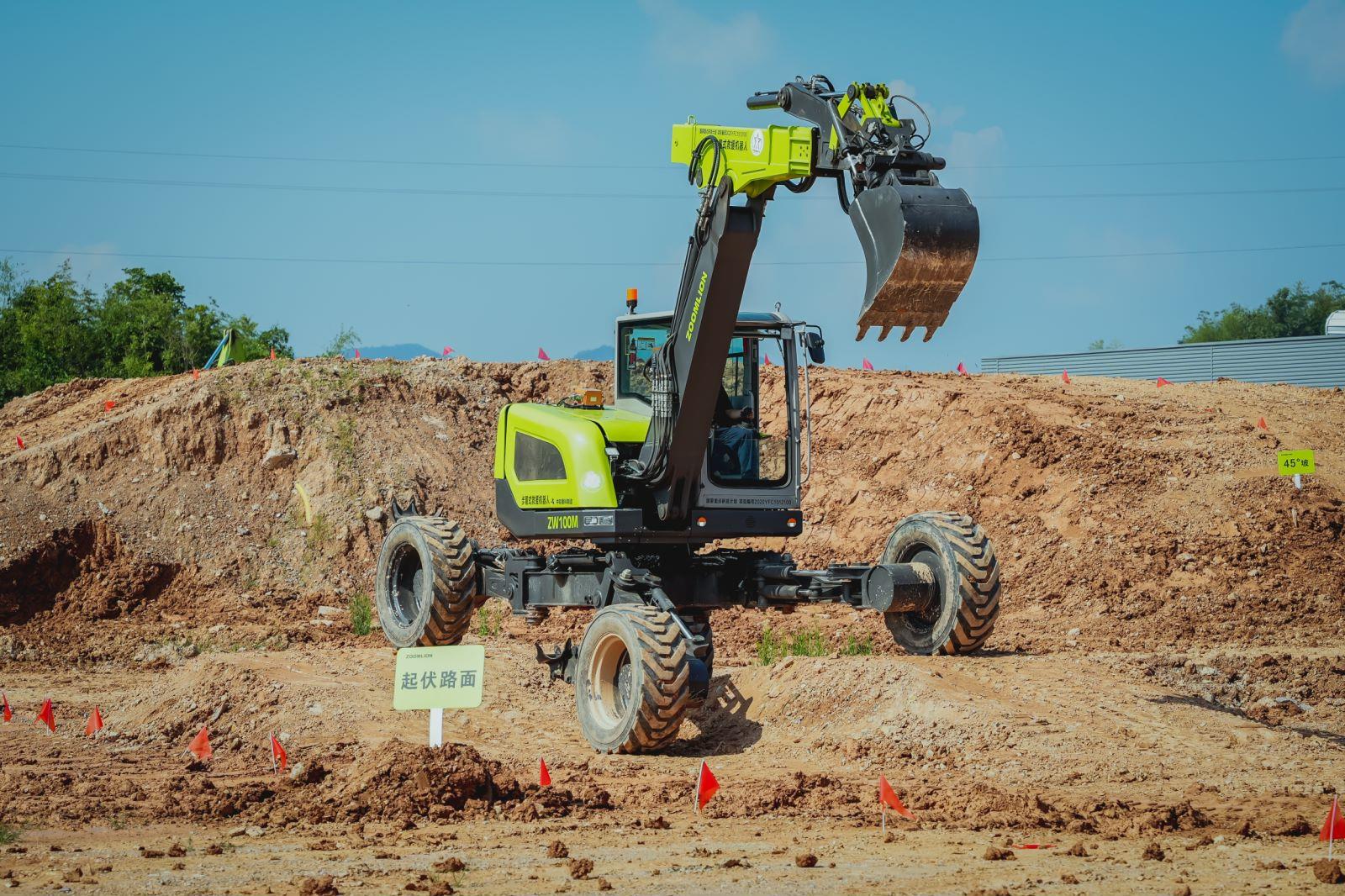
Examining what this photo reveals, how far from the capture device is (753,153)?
10.3m

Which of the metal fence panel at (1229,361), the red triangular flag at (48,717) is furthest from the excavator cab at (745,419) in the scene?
the metal fence panel at (1229,361)

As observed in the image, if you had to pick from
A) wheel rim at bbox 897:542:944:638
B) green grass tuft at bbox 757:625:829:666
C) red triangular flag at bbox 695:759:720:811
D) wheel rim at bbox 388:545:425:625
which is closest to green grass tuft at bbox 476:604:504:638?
wheel rim at bbox 388:545:425:625

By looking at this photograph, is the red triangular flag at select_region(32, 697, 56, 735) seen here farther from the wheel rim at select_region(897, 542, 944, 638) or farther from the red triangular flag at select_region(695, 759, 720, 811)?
the wheel rim at select_region(897, 542, 944, 638)

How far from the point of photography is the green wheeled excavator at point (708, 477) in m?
9.47

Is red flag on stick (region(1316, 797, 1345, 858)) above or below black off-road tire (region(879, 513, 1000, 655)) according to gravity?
below

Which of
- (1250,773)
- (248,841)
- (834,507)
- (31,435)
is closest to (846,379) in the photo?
(834,507)

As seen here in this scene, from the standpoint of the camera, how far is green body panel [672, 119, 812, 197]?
33.0 feet

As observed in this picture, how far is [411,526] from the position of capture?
13.8 meters

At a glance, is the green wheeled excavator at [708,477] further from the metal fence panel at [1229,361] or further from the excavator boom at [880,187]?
the metal fence panel at [1229,361]

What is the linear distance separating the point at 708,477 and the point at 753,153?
283 centimetres

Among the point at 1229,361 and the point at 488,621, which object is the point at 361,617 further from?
the point at 1229,361

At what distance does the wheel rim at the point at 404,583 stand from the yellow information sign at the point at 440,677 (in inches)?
195

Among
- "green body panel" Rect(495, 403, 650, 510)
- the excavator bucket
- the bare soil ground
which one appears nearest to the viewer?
the bare soil ground

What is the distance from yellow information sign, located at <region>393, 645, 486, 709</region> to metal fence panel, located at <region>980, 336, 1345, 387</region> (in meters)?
23.9
